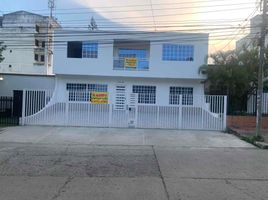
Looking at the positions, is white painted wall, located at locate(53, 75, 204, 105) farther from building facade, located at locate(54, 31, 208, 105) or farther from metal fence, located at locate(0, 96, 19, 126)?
metal fence, located at locate(0, 96, 19, 126)

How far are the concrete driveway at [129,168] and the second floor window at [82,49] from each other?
49.2ft

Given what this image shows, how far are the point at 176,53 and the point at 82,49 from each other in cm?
739

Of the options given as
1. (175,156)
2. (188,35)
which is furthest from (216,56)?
(175,156)

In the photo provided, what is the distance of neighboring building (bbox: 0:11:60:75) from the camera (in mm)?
69812

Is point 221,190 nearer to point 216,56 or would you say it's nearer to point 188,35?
point 216,56

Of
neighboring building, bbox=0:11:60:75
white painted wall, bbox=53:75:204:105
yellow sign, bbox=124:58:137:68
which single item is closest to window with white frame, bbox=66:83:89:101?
white painted wall, bbox=53:75:204:105

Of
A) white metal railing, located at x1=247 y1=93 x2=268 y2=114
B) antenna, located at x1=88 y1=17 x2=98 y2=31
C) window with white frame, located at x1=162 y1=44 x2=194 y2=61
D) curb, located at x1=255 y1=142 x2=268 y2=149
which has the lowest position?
curb, located at x1=255 y1=142 x2=268 y2=149

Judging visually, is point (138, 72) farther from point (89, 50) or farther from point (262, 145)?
point (262, 145)

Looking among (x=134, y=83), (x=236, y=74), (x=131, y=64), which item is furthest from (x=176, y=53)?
(x=236, y=74)

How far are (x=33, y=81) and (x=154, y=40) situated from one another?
39.5 ft

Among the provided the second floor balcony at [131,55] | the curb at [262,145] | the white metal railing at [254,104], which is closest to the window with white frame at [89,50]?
the second floor balcony at [131,55]

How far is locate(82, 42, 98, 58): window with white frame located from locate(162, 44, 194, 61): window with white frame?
5334mm

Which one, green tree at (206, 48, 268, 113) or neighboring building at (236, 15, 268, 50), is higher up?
neighboring building at (236, 15, 268, 50)

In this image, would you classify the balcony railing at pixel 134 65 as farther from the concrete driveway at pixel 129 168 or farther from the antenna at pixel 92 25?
the concrete driveway at pixel 129 168
